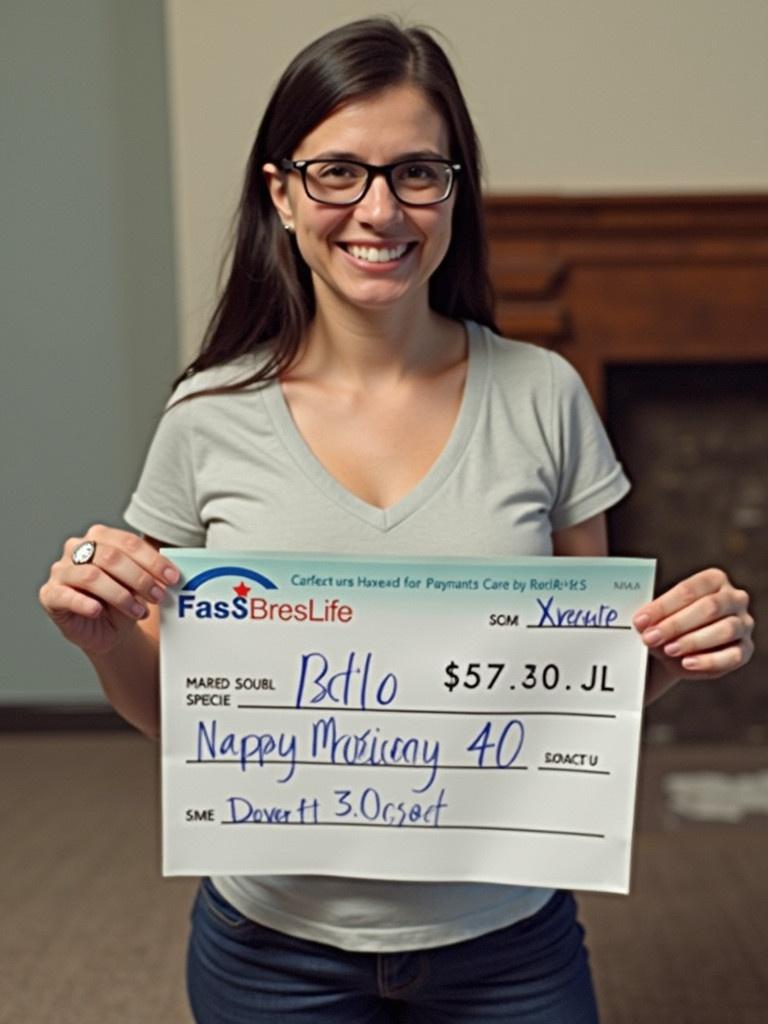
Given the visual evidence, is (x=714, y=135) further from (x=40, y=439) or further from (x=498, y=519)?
(x=498, y=519)

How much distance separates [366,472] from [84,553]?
0.75 feet

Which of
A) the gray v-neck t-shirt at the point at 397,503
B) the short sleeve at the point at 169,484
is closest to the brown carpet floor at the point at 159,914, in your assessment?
the gray v-neck t-shirt at the point at 397,503

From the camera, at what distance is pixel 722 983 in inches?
84.9

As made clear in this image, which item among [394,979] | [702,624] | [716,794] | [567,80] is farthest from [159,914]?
[567,80]

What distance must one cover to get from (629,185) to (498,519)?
2.10 metres

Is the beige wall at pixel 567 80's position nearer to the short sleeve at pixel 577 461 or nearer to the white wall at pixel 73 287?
the white wall at pixel 73 287

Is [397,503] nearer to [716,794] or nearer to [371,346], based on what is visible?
[371,346]

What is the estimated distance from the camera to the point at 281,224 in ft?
3.94

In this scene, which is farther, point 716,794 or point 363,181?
point 716,794

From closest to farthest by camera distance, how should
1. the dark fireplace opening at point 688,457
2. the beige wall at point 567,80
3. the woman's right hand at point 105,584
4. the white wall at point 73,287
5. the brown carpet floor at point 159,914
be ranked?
the woman's right hand at point 105,584
the brown carpet floor at point 159,914
the beige wall at point 567,80
the dark fireplace opening at point 688,457
the white wall at point 73,287

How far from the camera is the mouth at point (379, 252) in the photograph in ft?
3.56

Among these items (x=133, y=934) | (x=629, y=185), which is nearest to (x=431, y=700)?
(x=133, y=934)

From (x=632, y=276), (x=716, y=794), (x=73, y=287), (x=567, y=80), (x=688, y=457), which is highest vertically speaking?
(x=567, y=80)

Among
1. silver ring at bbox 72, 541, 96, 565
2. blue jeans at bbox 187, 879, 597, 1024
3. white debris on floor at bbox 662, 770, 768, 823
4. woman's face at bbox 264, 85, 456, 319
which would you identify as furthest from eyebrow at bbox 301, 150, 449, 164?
white debris on floor at bbox 662, 770, 768, 823
